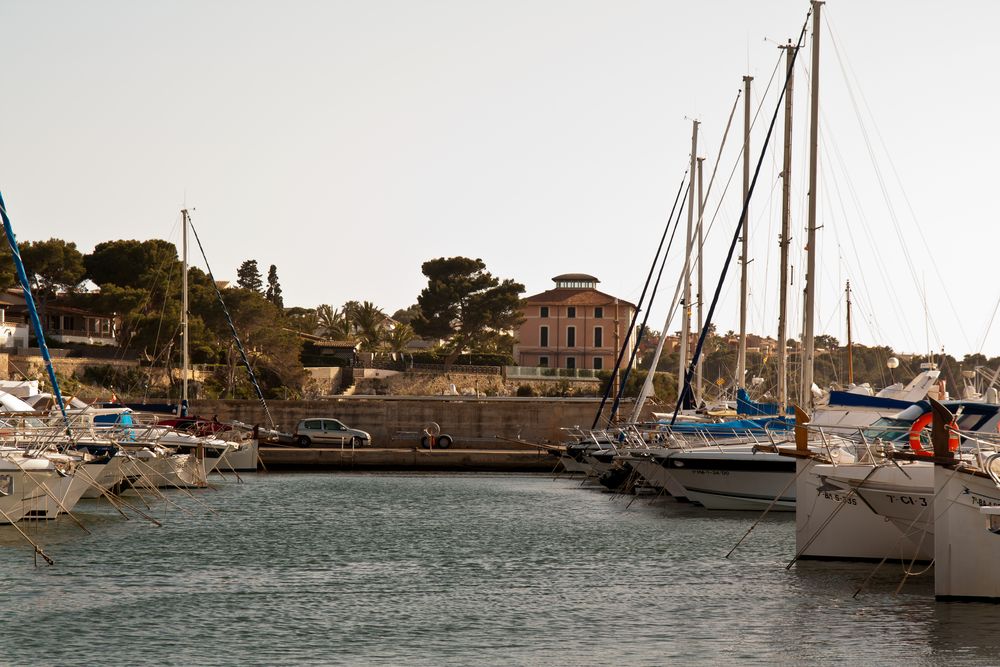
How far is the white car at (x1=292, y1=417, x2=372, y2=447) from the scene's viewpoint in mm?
63781

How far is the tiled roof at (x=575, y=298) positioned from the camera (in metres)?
112

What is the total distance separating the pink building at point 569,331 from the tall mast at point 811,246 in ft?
252

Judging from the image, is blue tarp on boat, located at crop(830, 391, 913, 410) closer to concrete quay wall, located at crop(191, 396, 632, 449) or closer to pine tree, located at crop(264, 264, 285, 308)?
concrete quay wall, located at crop(191, 396, 632, 449)

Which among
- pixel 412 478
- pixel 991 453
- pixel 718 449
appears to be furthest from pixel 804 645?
pixel 412 478

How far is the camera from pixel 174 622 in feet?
59.3

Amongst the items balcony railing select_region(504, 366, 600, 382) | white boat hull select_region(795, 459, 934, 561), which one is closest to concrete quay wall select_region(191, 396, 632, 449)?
balcony railing select_region(504, 366, 600, 382)

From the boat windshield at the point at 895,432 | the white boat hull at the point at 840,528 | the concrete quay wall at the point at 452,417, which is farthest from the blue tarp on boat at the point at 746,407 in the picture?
the concrete quay wall at the point at 452,417

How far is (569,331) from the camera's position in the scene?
112m

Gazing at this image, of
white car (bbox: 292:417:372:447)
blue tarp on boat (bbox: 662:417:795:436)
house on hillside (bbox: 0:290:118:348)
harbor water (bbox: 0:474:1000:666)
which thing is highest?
house on hillside (bbox: 0:290:118:348)

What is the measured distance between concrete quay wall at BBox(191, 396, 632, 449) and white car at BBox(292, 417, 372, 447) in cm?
392

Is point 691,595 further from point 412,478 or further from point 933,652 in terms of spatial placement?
point 412,478

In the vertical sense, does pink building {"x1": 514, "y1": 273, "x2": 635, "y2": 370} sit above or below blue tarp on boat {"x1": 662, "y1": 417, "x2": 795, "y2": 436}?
above

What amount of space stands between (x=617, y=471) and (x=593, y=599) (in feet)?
77.2

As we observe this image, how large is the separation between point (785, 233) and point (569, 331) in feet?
255
